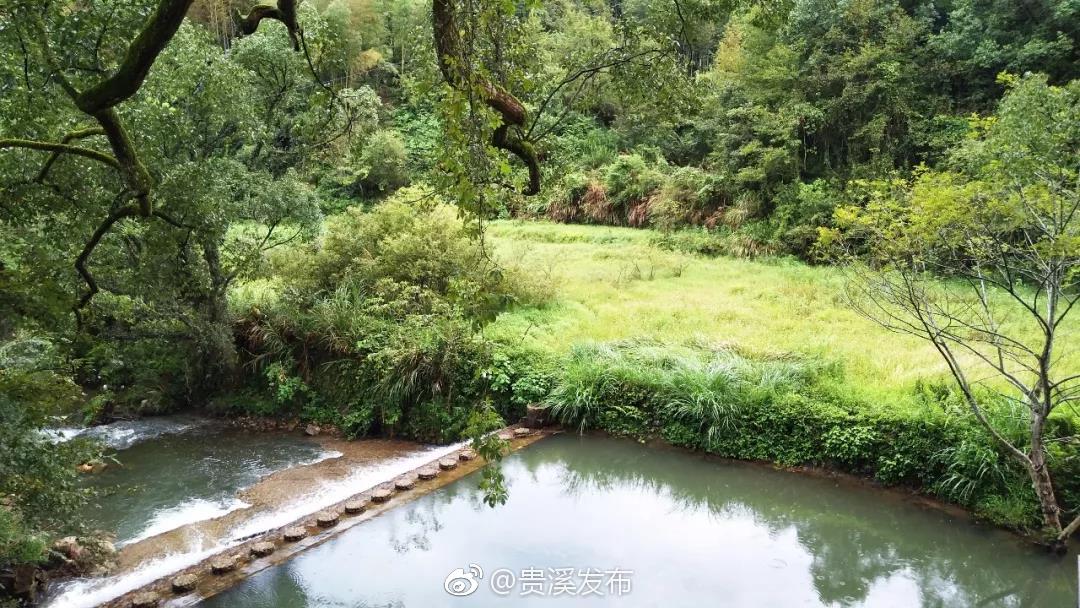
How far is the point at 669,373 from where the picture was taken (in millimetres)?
7590

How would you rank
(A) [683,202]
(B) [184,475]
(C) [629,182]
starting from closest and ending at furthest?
1. (B) [184,475]
2. (A) [683,202]
3. (C) [629,182]

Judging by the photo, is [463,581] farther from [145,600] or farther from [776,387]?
[776,387]

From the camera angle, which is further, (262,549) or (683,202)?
(683,202)

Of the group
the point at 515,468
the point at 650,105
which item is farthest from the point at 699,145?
the point at 650,105

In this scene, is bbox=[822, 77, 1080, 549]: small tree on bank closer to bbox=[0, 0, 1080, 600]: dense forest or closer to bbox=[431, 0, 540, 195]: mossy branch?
bbox=[0, 0, 1080, 600]: dense forest

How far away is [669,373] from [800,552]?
2.50 meters

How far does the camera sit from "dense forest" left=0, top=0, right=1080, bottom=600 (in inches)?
143

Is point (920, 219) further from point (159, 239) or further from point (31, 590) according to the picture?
point (31, 590)

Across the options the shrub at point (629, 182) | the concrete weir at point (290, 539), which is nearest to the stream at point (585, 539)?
the concrete weir at point (290, 539)

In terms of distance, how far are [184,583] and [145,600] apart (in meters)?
0.25

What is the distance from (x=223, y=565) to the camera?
202 inches

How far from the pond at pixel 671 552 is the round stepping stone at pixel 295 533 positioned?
0.24 meters

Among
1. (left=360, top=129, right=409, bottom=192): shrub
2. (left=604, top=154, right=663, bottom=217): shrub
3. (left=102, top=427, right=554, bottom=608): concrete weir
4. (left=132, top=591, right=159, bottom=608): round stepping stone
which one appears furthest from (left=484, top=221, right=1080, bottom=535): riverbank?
(left=360, top=129, right=409, bottom=192): shrub

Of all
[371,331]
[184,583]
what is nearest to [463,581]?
[184,583]
